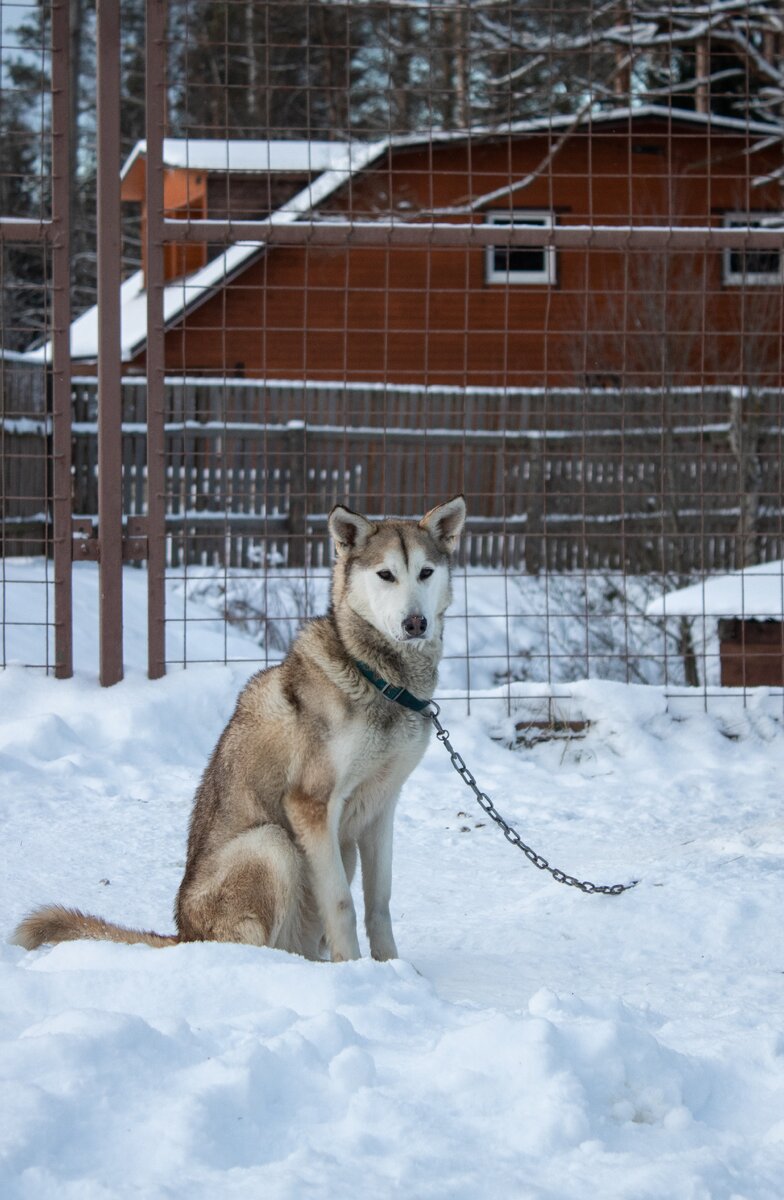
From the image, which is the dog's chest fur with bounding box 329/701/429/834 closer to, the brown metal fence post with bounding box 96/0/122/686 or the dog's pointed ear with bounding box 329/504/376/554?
the dog's pointed ear with bounding box 329/504/376/554

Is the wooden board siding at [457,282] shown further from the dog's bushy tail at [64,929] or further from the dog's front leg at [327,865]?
the dog's bushy tail at [64,929]

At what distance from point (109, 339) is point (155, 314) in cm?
29

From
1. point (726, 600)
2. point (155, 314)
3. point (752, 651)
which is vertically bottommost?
point (752, 651)

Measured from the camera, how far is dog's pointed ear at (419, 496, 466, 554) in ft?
13.3

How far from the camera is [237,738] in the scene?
12.6ft

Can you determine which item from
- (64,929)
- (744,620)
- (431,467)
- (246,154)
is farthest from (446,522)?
(246,154)

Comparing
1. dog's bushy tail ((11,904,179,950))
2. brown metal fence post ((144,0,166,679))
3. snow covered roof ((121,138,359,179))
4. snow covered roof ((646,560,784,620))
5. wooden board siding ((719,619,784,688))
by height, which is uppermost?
snow covered roof ((121,138,359,179))

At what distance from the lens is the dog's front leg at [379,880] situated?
152 inches

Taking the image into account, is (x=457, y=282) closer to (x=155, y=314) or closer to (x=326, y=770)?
(x=155, y=314)

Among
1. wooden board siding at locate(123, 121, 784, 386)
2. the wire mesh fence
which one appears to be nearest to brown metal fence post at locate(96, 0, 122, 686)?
the wire mesh fence

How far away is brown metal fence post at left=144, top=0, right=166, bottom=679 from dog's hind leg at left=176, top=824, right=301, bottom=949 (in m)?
3.19

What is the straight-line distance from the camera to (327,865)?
11.8 ft

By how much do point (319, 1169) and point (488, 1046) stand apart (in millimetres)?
520

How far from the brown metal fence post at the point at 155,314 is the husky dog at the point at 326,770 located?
2773mm
